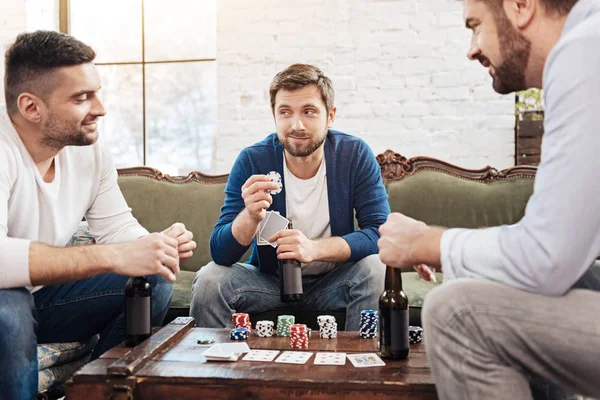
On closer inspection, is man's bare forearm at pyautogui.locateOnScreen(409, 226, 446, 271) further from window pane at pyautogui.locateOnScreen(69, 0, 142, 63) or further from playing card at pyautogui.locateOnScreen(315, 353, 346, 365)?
window pane at pyautogui.locateOnScreen(69, 0, 142, 63)

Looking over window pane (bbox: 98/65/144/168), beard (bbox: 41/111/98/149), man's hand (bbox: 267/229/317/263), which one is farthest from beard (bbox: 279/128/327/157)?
window pane (bbox: 98/65/144/168)

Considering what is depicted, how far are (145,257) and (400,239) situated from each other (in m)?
0.75

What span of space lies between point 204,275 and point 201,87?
227cm

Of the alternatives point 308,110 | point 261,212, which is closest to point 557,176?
point 261,212

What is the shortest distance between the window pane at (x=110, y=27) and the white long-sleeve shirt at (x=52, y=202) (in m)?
2.34

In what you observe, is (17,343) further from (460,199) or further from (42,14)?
(42,14)

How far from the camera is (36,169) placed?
195 cm

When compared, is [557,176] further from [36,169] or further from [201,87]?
[201,87]

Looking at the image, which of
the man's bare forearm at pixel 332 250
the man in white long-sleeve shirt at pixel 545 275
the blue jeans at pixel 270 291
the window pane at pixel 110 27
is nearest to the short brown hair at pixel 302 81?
the man's bare forearm at pixel 332 250

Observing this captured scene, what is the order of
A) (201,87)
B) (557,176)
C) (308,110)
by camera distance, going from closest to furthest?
(557,176), (308,110), (201,87)

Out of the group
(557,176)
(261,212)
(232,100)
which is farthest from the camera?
(232,100)

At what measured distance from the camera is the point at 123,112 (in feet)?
14.1

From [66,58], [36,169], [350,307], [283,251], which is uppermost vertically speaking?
[66,58]

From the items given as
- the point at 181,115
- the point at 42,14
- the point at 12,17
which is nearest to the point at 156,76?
the point at 181,115
